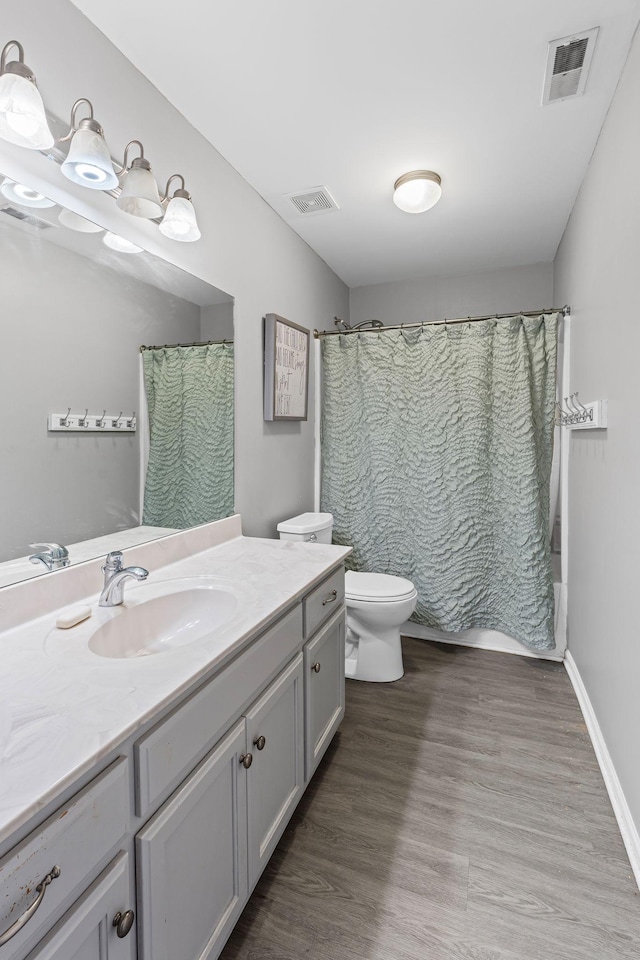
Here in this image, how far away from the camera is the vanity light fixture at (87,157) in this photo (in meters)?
1.17

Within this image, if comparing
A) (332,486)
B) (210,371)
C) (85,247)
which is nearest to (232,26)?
(85,247)

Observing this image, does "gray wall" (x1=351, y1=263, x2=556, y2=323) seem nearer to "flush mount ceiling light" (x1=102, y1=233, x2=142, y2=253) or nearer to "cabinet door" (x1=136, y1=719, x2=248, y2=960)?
"flush mount ceiling light" (x1=102, y1=233, x2=142, y2=253)

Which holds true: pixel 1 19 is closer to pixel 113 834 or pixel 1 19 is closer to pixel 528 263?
pixel 113 834

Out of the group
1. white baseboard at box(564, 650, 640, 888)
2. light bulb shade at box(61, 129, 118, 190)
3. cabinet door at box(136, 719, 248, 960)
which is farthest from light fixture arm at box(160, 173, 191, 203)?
white baseboard at box(564, 650, 640, 888)

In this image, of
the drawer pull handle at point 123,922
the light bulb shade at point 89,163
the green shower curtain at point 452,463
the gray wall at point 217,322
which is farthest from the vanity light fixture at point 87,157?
the green shower curtain at point 452,463

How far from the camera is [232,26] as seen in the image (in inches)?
55.1

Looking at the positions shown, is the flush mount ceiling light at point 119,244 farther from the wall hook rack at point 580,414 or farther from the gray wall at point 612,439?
the wall hook rack at point 580,414

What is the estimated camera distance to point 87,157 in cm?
118

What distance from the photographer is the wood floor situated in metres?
1.15

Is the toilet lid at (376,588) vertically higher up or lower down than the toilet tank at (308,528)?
lower down

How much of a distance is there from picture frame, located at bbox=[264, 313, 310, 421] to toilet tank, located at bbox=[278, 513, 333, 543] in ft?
1.84

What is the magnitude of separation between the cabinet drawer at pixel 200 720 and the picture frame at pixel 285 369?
135cm

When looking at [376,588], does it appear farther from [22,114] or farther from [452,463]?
[22,114]

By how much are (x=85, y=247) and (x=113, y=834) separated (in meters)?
1.38
